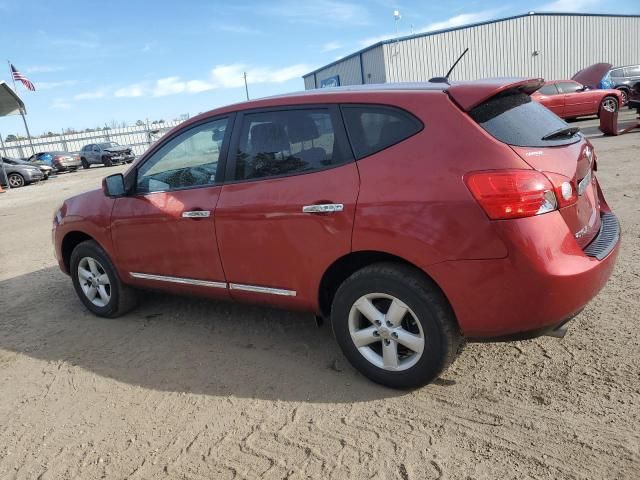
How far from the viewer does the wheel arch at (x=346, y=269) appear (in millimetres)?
2766

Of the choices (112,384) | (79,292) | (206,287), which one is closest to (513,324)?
(206,287)

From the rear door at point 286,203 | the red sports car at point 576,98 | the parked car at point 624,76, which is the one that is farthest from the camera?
the parked car at point 624,76

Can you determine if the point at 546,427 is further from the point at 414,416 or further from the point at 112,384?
the point at 112,384

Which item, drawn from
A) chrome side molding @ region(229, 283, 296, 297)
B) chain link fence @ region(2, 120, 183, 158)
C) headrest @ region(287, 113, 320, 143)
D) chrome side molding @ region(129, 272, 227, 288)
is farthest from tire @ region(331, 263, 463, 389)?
chain link fence @ region(2, 120, 183, 158)

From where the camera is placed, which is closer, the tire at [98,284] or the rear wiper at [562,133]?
the rear wiper at [562,133]

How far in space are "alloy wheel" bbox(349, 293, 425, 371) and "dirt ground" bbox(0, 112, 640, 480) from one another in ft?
0.70

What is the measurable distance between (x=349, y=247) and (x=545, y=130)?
4.30 ft

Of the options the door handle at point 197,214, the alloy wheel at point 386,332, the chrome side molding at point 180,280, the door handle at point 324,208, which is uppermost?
the door handle at point 324,208

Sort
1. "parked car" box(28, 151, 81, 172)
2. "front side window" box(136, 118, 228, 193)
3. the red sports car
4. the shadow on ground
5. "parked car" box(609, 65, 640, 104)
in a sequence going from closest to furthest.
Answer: the shadow on ground < "front side window" box(136, 118, 228, 193) < the red sports car < "parked car" box(609, 65, 640, 104) < "parked car" box(28, 151, 81, 172)

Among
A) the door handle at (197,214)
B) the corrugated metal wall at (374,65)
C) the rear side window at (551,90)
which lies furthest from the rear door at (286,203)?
the corrugated metal wall at (374,65)

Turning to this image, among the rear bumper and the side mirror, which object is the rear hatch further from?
the side mirror

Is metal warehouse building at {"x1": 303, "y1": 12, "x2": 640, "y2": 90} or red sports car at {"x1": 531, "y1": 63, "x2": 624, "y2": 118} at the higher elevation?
metal warehouse building at {"x1": 303, "y1": 12, "x2": 640, "y2": 90}

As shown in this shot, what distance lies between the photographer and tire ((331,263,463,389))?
2.67m

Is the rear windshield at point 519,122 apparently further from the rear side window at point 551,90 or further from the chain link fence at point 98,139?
the chain link fence at point 98,139
